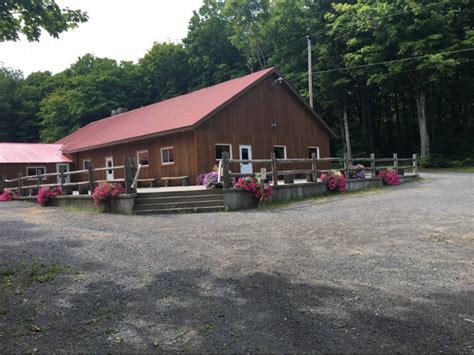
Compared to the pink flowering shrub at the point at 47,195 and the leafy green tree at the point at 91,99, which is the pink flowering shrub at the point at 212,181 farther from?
the leafy green tree at the point at 91,99

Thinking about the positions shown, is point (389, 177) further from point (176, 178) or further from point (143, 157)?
point (143, 157)

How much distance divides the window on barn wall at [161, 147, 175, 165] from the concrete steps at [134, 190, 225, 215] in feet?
21.2

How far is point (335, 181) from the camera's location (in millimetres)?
15523

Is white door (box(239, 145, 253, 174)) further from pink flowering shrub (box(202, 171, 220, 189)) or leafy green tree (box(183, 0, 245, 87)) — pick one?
leafy green tree (box(183, 0, 245, 87))

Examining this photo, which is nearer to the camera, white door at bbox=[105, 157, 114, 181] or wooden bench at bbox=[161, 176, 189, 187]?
wooden bench at bbox=[161, 176, 189, 187]

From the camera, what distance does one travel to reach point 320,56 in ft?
115

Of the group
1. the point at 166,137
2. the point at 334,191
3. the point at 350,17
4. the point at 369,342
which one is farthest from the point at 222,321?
the point at 350,17

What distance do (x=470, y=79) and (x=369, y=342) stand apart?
34757 mm

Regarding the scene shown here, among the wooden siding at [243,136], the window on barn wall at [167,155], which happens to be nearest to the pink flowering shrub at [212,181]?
the wooden siding at [243,136]

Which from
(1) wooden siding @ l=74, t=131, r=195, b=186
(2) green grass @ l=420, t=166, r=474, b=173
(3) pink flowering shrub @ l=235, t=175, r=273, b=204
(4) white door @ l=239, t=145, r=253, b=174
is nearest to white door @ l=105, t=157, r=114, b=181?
(1) wooden siding @ l=74, t=131, r=195, b=186

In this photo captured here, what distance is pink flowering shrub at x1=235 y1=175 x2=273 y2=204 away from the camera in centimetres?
1245

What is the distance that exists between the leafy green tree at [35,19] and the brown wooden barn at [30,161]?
2156 centimetres

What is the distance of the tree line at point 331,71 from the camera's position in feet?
96.1

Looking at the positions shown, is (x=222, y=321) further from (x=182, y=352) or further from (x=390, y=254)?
(x=390, y=254)
